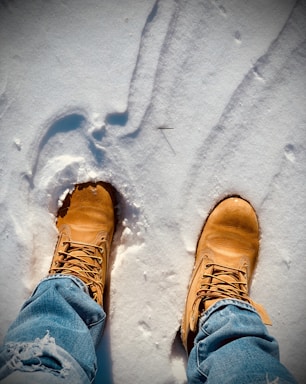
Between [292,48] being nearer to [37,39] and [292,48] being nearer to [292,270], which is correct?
[292,270]

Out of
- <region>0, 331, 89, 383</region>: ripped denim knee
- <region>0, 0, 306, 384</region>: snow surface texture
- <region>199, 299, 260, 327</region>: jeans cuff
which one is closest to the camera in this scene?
<region>0, 331, 89, 383</region>: ripped denim knee

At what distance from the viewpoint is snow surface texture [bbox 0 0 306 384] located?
3.71 ft

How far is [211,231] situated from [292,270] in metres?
0.34

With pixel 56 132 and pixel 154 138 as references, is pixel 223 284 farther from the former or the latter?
pixel 56 132

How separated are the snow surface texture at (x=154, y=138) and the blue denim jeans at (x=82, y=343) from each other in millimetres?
237

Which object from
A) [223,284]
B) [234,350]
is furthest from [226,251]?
[234,350]

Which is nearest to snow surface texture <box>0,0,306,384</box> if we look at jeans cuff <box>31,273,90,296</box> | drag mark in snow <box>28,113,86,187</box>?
drag mark in snow <box>28,113,86,187</box>

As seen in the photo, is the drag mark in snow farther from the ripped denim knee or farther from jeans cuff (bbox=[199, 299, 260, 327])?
jeans cuff (bbox=[199, 299, 260, 327])

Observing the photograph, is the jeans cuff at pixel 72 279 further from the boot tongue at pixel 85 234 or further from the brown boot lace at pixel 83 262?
the boot tongue at pixel 85 234

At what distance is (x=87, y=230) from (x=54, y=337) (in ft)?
1.50

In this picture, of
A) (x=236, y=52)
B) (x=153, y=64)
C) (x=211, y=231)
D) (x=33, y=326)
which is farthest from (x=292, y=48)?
(x=33, y=326)

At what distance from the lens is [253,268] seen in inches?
47.4

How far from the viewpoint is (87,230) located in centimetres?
120

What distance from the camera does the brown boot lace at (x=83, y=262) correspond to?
1.09 m
